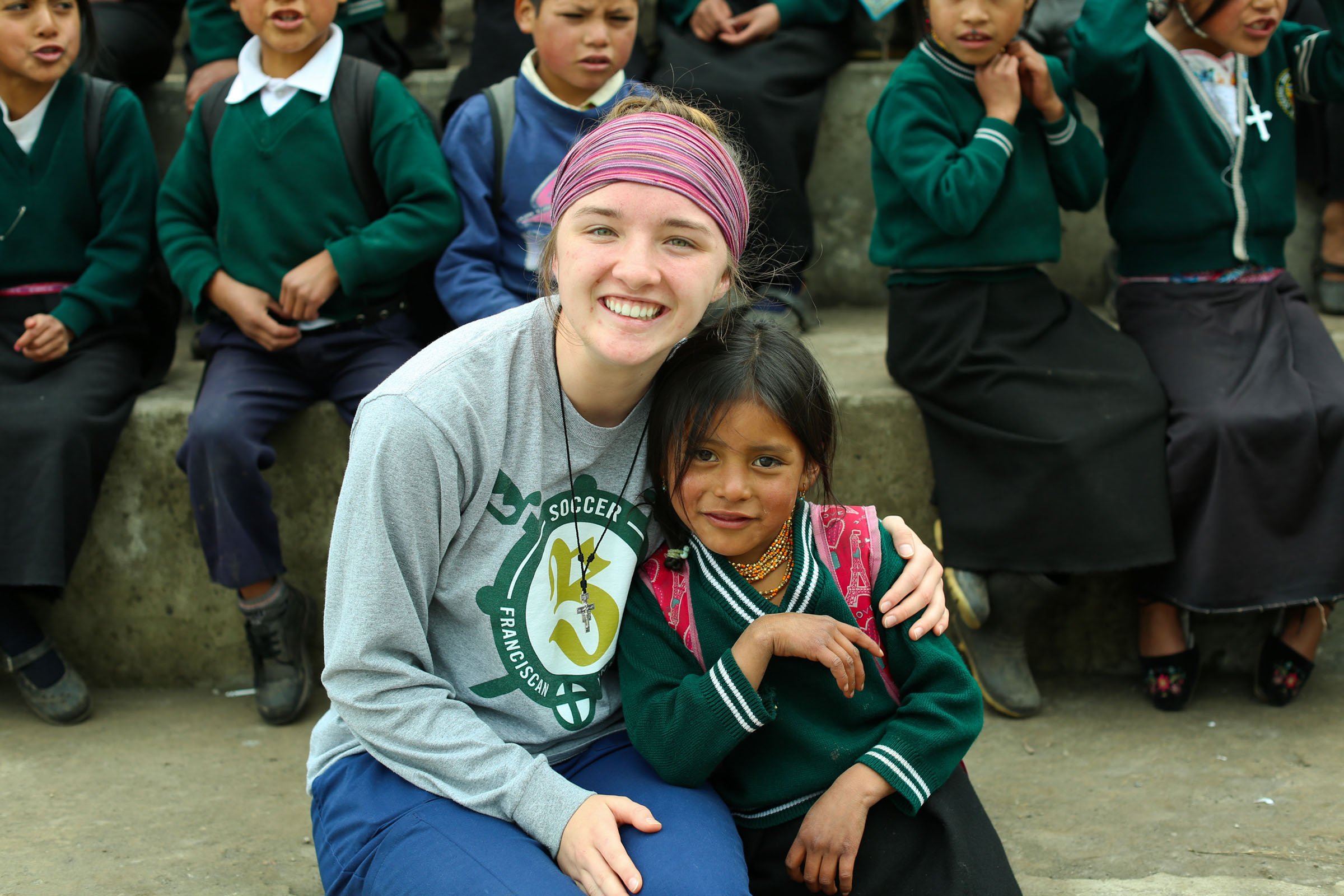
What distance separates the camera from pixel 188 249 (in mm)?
2805

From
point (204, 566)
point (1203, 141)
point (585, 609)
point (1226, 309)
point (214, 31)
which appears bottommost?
point (204, 566)

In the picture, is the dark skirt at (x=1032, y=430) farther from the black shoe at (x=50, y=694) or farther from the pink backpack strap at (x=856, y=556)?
the black shoe at (x=50, y=694)

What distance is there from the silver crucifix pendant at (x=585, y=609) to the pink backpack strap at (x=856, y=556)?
34 cm

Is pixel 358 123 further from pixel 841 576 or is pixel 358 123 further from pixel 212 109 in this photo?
pixel 841 576

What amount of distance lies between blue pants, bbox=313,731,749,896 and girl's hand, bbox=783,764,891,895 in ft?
0.32

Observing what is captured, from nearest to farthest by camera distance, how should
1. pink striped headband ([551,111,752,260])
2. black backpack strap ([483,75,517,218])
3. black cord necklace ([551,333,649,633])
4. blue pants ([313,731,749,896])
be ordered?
blue pants ([313,731,749,896]) < pink striped headband ([551,111,752,260]) < black cord necklace ([551,333,649,633]) < black backpack strap ([483,75,517,218])

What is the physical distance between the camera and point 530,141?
2.87 metres

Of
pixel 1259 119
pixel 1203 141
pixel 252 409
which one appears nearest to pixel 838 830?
pixel 252 409

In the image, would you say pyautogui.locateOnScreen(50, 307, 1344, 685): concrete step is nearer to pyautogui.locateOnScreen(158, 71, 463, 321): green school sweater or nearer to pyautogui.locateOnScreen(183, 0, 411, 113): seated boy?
pyautogui.locateOnScreen(158, 71, 463, 321): green school sweater

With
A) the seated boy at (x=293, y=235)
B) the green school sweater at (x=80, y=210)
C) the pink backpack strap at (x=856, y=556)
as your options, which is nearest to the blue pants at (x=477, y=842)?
the pink backpack strap at (x=856, y=556)

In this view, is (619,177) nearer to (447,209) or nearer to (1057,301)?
(447,209)

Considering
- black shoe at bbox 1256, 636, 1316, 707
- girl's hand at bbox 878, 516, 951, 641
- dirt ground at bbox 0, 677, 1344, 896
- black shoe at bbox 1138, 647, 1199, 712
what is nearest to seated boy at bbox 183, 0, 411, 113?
dirt ground at bbox 0, 677, 1344, 896

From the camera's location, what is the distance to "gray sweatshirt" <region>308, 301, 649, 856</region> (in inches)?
61.2

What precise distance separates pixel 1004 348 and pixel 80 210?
7.15 feet
